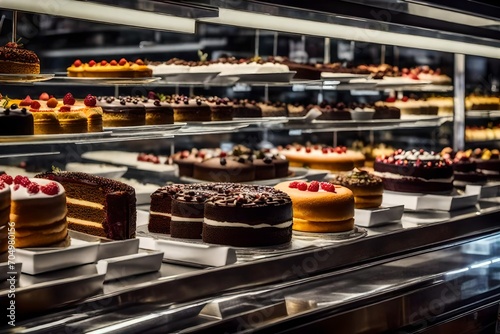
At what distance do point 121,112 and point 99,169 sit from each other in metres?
1.40

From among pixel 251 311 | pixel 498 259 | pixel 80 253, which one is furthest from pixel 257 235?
pixel 498 259

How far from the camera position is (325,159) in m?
5.46

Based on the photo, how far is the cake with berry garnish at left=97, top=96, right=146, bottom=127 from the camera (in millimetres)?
3561

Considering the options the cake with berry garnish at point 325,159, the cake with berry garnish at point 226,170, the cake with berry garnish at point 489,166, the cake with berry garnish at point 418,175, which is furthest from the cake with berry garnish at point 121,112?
the cake with berry garnish at point 489,166

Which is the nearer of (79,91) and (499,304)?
(499,304)

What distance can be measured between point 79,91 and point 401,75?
2.76m

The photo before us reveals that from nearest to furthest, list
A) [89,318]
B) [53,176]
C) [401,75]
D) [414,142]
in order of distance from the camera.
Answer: [89,318]
[53,176]
[401,75]
[414,142]

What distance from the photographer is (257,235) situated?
10.2ft

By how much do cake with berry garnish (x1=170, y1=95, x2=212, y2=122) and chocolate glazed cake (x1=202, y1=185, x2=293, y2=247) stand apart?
1.10 m

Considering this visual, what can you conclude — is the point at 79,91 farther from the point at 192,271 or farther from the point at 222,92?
the point at 192,271

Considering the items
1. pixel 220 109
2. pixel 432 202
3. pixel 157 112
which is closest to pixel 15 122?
pixel 157 112

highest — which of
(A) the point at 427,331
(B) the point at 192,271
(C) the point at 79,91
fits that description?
(C) the point at 79,91

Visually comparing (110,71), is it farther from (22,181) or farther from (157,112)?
(22,181)

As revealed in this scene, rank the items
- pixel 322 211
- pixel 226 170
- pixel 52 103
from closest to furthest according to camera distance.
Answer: pixel 52 103, pixel 322 211, pixel 226 170
